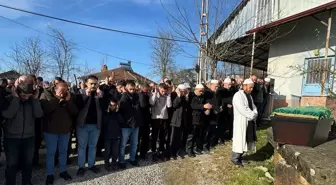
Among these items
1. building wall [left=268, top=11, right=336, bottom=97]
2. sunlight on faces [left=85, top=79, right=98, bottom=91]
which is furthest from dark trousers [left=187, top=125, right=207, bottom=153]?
building wall [left=268, top=11, right=336, bottom=97]

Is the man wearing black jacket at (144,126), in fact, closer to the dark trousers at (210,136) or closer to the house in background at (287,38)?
the dark trousers at (210,136)

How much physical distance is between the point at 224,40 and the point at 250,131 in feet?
→ 22.2

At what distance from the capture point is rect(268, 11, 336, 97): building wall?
1013 centimetres

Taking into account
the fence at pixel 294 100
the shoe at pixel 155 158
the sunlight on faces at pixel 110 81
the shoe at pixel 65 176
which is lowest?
the shoe at pixel 65 176

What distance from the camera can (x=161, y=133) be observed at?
6.67 m

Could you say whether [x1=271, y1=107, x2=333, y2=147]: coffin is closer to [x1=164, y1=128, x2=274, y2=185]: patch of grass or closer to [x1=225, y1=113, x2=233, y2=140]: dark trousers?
[x1=164, y1=128, x2=274, y2=185]: patch of grass

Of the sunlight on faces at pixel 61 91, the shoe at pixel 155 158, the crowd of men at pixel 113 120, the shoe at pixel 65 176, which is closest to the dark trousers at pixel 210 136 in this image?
the crowd of men at pixel 113 120

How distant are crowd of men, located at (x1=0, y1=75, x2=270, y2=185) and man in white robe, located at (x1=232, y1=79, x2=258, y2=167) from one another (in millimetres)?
21

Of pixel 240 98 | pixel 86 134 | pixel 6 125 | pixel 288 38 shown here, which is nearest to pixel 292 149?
pixel 240 98

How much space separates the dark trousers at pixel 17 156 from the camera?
14.5 feet

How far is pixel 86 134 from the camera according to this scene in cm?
536

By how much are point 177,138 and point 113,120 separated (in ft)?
5.77

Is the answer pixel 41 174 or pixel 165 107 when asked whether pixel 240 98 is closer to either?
pixel 165 107

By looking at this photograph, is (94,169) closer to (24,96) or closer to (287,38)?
(24,96)
